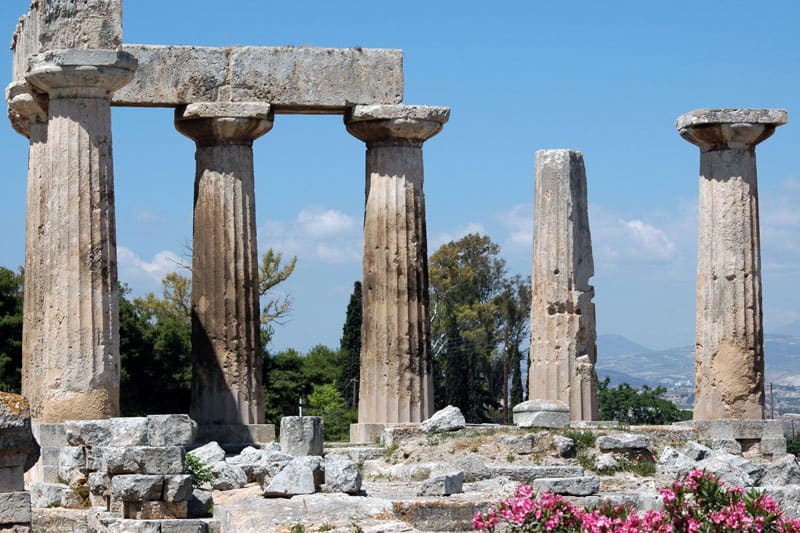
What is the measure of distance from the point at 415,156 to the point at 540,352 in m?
4.74

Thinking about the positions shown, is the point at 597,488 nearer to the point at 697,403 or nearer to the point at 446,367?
the point at 697,403

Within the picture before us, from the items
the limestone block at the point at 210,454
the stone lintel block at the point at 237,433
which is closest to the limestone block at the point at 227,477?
the limestone block at the point at 210,454

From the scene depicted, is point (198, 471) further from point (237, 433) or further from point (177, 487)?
point (237, 433)

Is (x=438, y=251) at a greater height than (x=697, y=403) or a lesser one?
greater

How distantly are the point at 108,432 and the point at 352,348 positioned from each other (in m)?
47.8

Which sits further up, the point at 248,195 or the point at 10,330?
the point at 248,195

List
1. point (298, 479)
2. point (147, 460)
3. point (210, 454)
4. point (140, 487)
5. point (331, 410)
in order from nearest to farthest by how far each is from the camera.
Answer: point (140, 487)
point (147, 460)
point (298, 479)
point (210, 454)
point (331, 410)

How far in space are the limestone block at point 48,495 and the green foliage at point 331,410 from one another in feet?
123

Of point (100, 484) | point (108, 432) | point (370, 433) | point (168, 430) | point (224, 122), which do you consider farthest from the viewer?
point (370, 433)

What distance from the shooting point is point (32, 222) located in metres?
38.8

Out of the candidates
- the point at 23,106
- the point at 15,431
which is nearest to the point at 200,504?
the point at 15,431

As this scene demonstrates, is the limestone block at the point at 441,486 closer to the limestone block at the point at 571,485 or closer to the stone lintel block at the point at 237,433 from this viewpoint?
the limestone block at the point at 571,485

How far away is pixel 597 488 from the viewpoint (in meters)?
29.8

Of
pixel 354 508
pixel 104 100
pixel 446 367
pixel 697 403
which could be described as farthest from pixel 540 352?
pixel 446 367
